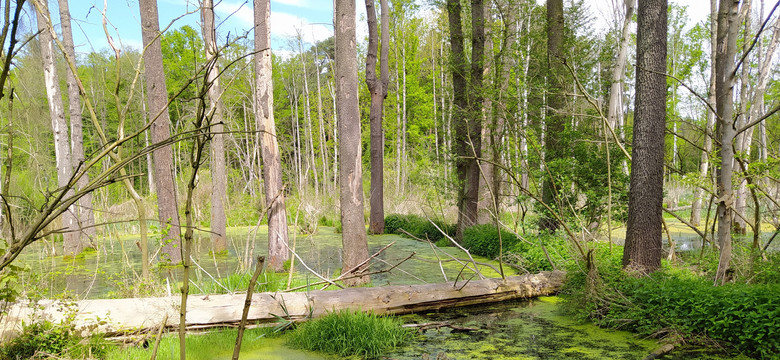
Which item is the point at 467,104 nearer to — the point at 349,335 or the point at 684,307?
the point at 684,307

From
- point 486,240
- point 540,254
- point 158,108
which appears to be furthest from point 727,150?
point 158,108

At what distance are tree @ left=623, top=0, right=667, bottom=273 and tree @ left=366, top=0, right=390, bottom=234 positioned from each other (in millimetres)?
6741

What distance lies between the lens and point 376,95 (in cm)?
1262

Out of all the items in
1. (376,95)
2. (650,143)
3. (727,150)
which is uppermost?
(376,95)

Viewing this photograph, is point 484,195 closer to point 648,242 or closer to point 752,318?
point 648,242

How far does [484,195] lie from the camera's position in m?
11.5

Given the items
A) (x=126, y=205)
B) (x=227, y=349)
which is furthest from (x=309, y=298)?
(x=126, y=205)

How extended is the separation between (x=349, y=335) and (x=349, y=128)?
108 inches

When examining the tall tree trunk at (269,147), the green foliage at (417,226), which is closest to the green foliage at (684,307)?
the tall tree trunk at (269,147)

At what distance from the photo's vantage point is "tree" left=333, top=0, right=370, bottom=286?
6.58 meters

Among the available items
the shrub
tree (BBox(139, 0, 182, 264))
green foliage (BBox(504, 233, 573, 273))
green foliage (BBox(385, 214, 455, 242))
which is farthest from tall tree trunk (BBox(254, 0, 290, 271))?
green foliage (BBox(385, 214, 455, 242))

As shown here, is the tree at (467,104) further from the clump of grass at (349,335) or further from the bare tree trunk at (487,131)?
the clump of grass at (349,335)

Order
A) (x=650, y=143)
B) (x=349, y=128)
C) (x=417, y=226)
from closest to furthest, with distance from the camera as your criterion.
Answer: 1. (x=650, y=143)
2. (x=349, y=128)
3. (x=417, y=226)

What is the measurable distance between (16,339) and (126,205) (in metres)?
11.0
